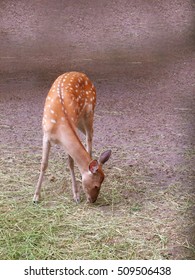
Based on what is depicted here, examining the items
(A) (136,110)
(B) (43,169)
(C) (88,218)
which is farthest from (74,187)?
(A) (136,110)

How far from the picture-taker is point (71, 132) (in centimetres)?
304

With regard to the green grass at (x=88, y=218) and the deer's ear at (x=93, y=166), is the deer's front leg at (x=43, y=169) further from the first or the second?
the deer's ear at (x=93, y=166)

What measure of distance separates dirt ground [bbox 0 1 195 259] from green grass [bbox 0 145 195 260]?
0.06ft

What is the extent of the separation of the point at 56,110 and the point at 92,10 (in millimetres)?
2418

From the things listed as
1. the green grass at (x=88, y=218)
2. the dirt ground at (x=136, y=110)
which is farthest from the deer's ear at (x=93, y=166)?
the dirt ground at (x=136, y=110)

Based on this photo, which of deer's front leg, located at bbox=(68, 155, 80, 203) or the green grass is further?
deer's front leg, located at bbox=(68, 155, 80, 203)

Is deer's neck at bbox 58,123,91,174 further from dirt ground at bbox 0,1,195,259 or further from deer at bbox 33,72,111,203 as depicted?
dirt ground at bbox 0,1,195,259

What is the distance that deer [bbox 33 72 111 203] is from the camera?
304 centimetres

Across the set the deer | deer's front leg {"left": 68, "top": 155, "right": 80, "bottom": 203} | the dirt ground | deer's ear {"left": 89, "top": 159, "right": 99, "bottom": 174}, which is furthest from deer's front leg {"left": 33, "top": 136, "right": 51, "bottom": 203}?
the dirt ground

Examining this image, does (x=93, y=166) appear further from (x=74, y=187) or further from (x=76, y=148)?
(x=74, y=187)

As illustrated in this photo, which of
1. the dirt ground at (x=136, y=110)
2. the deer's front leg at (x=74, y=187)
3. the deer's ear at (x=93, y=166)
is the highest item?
the deer's ear at (x=93, y=166)

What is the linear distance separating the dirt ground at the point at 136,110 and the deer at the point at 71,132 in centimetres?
34

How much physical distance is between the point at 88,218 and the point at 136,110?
1.85m

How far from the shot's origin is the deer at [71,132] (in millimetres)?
3045
